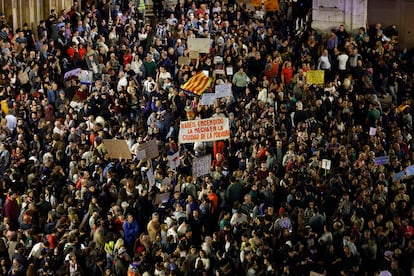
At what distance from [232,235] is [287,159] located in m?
4.06

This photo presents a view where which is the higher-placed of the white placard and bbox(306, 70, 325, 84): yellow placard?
bbox(306, 70, 325, 84): yellow placard

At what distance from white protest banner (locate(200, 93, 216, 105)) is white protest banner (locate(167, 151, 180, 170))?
10.8 ft

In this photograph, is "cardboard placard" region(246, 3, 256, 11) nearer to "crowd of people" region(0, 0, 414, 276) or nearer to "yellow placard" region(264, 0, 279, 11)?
"yellow placard" region(264, 0, 279, 11)

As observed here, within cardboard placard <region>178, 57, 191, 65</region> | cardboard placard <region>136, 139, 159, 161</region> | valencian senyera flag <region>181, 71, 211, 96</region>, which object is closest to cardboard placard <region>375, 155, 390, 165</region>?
cardboard placard <region>136, 139, 159, 161</region>

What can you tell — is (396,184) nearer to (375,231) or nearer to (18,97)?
(375,231)

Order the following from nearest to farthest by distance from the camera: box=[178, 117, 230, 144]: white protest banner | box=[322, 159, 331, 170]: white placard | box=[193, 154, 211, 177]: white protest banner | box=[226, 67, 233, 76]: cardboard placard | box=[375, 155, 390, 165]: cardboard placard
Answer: box=[193, 154, 211, 177]: white protest banner → box=[322, 159, 331, 170]: white placard → box=[375, 155, 390, 165]: cardboard placard → box=[178, 117, 230, 144]: white protest banner → box=[226, 67, 233, 76]: cardboard placard

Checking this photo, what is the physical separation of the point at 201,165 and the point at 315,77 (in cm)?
635

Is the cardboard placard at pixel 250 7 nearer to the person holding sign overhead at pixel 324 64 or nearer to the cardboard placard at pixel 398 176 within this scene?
the person holding sign overhead at pixel 324 64

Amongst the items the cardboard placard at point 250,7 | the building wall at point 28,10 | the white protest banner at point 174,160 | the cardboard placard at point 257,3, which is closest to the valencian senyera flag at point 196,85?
the white protest banner at point 174,160

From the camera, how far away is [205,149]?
28109 millimetres

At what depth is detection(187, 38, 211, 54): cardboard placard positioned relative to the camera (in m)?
32.5

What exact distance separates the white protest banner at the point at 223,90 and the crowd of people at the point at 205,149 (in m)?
0.19

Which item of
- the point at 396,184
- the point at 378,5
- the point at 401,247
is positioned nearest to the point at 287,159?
the point at 396,184

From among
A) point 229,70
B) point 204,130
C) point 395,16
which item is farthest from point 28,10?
point 204,130
